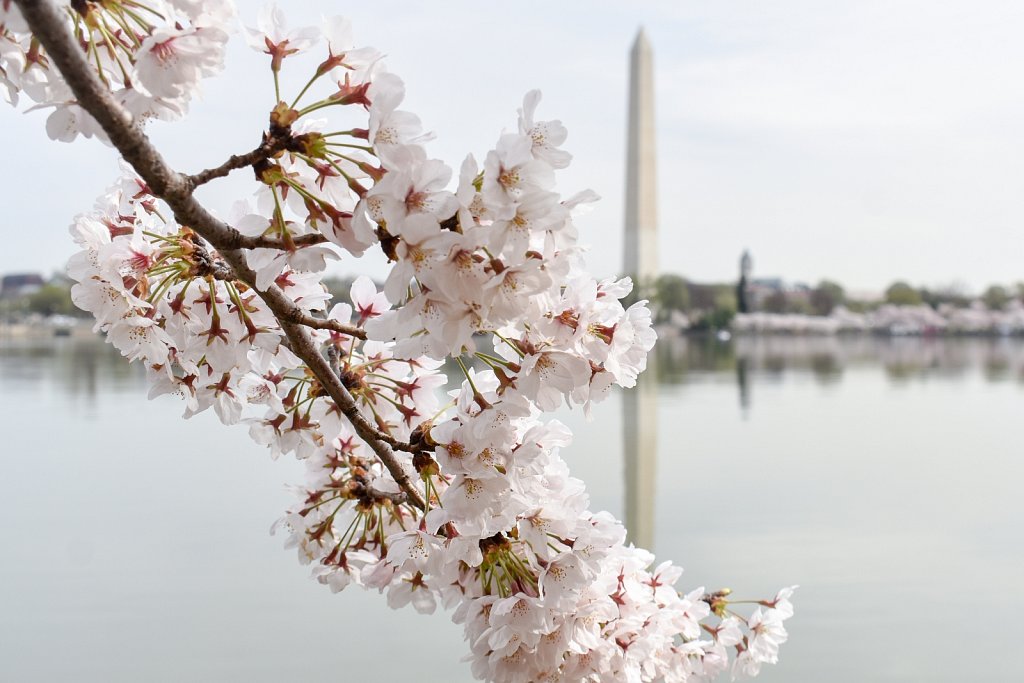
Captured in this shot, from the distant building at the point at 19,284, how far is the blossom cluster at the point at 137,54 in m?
34.8

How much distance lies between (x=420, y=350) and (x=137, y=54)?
0.85ft

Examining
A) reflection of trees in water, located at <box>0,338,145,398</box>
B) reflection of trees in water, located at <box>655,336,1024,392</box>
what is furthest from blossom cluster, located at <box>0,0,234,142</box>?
reflection of trees in water, located at <box>655,336,1024,392</box>

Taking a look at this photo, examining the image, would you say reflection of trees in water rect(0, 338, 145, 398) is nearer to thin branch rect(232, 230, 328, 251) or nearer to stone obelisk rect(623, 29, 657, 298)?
stone obelisk rect(623, 29, 657, 298)

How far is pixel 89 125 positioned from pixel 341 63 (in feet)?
0.54

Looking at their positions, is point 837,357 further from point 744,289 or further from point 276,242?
point 276,242

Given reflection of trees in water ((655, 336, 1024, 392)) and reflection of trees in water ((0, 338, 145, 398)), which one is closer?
reflection of trees in water ((0, 338, 145, 398))

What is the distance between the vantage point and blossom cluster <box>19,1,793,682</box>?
0.58m

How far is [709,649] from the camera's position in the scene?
117cm

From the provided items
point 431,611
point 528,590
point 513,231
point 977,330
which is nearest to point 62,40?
point 513,231

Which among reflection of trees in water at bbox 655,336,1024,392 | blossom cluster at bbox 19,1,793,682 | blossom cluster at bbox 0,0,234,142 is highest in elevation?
blossom cluster at bbox 0,0,234,142

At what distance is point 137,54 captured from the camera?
58 centimetres

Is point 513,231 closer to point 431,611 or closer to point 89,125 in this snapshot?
point 89,125

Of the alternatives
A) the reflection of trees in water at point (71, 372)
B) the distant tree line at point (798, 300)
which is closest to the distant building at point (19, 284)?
the reflection of trees in water at point (71, 372)

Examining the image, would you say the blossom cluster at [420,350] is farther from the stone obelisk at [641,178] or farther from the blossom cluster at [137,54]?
the stone obelisk at [641,178]
